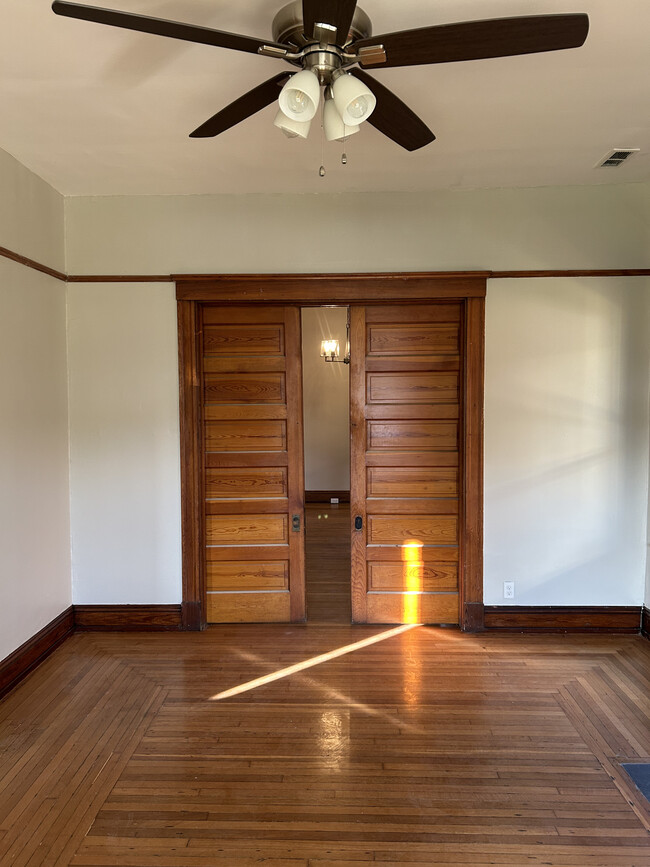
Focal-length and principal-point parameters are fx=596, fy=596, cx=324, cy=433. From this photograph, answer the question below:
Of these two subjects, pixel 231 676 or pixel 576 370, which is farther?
pixel 576 370

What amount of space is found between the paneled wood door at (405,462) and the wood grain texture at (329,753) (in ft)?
1.31

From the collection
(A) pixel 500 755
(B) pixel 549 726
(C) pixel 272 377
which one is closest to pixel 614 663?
(B) pixel 549 726

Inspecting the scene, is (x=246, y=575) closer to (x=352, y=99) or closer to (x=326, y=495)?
(x=352, y=99)

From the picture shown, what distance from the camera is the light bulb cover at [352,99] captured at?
6.29 ft

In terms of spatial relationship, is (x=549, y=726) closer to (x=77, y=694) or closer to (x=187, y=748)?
(x=187, y=748)

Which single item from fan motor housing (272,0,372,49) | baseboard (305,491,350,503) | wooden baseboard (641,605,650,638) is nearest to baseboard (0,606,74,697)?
fan motor housing (272,0,372,49)

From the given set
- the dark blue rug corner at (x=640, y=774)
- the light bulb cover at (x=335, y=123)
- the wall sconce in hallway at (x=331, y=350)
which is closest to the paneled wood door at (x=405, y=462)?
the dark blue rug corner at (x=640, y=774)

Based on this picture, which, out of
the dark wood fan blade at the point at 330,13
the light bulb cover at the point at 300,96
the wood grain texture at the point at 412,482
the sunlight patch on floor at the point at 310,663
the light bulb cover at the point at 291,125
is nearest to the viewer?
the dark wood fan blade at the point at 330,13

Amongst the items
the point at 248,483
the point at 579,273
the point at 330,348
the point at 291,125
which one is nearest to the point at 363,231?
the point at 579,273

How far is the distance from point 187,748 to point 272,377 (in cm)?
241

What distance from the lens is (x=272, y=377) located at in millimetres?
4281

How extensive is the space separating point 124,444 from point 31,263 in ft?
4.29

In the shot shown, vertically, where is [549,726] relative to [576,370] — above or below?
below

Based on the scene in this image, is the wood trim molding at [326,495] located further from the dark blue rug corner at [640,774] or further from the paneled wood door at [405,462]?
the dark blue rug corner at [640,774]
